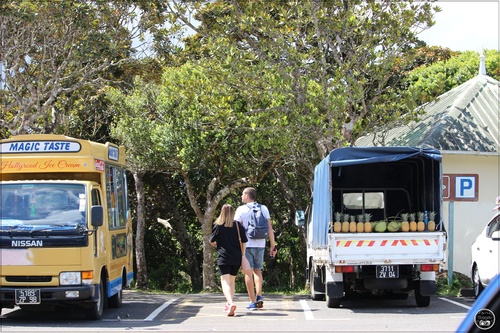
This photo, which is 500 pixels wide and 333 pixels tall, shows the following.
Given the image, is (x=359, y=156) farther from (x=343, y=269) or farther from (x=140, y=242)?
(x=140, y=242)

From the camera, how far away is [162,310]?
41.7 ft

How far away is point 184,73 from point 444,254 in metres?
8.37

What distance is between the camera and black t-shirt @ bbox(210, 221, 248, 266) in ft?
38.0

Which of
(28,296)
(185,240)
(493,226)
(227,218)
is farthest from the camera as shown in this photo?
(185,240)

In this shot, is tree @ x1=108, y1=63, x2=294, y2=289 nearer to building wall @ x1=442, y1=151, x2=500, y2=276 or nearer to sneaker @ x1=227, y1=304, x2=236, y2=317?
building wall @ x1=442, y1=151, x2=500, y2=276

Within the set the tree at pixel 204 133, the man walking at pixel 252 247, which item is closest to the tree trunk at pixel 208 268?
the tree at pixel 204 133

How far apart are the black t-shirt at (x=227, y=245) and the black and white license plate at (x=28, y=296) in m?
2.77

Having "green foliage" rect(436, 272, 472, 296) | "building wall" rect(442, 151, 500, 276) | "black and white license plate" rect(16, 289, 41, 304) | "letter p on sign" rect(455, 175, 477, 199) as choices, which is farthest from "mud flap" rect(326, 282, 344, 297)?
"building wall" rect(442, 151, 500, 276)

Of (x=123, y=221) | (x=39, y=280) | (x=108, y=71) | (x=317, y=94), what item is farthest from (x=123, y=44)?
(x=39, y=280)

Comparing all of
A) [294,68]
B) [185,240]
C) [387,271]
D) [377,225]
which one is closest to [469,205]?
[294,68]

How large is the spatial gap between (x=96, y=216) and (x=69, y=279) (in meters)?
0.93

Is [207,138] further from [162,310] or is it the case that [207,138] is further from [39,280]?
[39,280]

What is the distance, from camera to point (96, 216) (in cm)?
1040

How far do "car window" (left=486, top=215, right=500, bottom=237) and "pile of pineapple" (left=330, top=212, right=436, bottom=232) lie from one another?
5.27 ft
